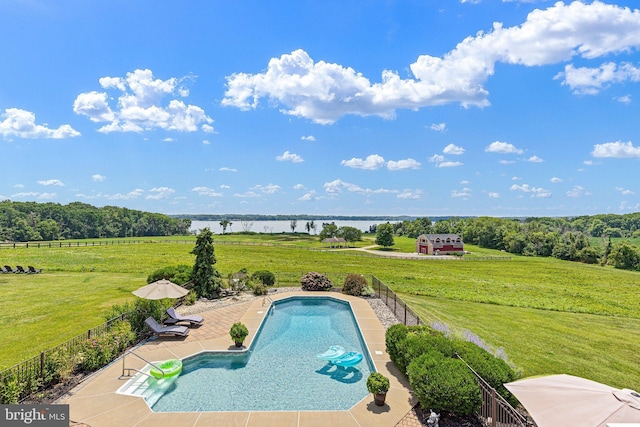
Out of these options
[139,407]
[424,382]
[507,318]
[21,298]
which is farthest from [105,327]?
[507,318]

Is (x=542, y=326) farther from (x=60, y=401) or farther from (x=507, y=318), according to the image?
(x=60, y=401)

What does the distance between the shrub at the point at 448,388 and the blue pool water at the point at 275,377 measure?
2.11 metres

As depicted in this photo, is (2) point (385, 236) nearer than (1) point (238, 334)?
No

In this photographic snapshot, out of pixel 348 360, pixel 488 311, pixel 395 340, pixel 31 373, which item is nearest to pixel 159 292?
pixel 31 373

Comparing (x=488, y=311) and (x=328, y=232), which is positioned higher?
(x=328, y=232)

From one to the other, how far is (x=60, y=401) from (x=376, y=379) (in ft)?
26.1

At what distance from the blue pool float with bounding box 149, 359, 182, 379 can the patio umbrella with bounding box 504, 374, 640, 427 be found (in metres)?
8.82

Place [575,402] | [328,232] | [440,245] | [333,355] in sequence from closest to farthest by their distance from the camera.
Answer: [575,402]
[333,355]
[440,245]
[328,232]

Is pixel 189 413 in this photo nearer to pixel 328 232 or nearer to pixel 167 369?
pixel 167 369

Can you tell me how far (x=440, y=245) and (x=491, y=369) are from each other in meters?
67.0

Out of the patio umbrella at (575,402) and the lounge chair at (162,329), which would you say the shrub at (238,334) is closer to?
the lounge chair at (162,329)

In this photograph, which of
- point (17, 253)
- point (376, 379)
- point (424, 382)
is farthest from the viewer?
point (17, 253)

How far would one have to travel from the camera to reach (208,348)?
36.7 ft

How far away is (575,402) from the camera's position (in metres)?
4.66
